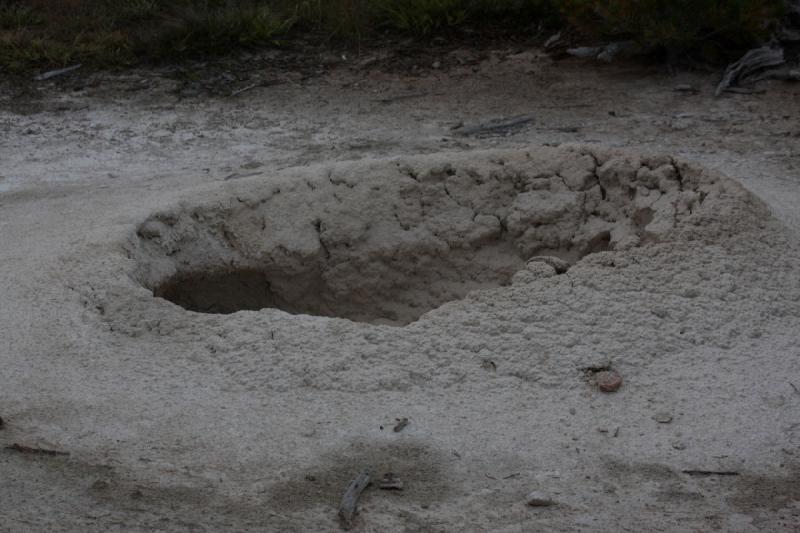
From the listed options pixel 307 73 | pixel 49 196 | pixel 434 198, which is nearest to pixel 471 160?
pixel 434 198

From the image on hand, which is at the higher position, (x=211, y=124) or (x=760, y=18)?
(x=760, y=18)

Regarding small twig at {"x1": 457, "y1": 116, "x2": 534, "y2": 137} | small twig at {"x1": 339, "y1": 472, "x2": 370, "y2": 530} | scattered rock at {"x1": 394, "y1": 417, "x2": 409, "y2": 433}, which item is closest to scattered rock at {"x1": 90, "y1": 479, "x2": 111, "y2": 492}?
small twig at {"x1": 339, "y1": 472, "x2": 370, "y2": 530}

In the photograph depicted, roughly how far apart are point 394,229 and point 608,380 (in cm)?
183

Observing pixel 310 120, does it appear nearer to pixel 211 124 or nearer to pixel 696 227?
pixel 211 124

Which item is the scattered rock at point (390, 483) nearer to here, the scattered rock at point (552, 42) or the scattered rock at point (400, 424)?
the scattered rock at point (400, 424)

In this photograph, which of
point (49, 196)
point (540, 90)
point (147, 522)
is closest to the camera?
point (147, 522)

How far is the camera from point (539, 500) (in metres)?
3.28

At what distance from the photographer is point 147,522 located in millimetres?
3113

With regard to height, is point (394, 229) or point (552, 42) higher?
point (552, 42)

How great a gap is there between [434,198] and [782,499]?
2649 mm

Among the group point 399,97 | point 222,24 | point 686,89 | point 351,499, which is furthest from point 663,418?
point 222,24

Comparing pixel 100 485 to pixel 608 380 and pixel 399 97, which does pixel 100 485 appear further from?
pixel 399 97

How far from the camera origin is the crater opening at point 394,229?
5.33 m

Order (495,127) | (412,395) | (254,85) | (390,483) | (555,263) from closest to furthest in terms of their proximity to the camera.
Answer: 1. (390,483)
2. (412,395)
3. (555,263)
4. (495,127)
5. (254,85)
